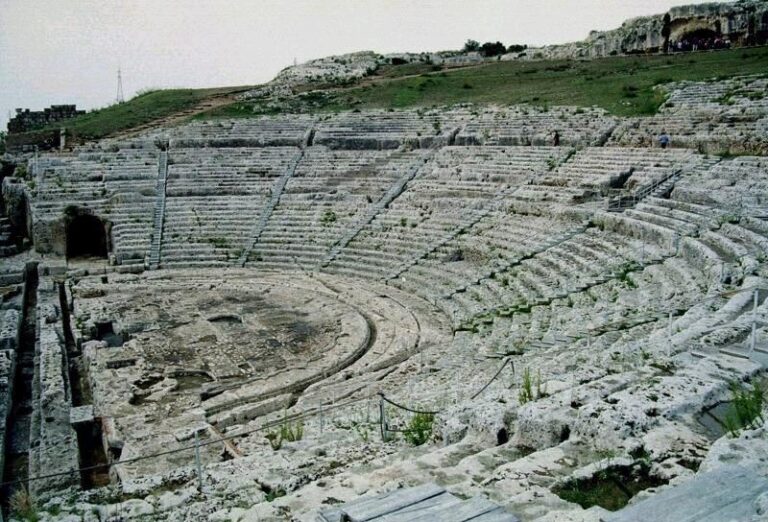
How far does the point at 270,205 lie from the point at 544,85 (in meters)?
13.9

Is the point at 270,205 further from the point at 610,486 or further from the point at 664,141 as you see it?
the point at 610,486

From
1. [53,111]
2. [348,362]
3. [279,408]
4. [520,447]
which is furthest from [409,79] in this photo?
[520,447]

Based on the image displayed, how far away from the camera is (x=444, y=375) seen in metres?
11.0

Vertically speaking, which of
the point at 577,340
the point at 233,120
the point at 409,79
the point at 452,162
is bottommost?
the point at 577,340

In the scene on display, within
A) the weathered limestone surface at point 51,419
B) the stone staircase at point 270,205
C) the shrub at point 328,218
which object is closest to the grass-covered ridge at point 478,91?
the stone staircase at point 270,205

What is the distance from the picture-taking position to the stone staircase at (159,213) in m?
21.5

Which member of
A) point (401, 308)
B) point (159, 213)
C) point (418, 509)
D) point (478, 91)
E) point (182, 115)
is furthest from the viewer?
point (182, 115)

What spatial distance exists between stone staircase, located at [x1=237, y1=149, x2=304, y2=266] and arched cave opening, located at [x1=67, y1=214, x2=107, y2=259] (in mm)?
5167

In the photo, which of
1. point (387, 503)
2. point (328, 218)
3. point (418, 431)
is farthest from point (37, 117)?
point (387, 503)

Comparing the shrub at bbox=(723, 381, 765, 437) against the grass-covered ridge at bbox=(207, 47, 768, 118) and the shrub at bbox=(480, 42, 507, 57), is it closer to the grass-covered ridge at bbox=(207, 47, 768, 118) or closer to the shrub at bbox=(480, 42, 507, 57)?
the grass-covered ridge at bbox=(207, 47, 768, 118)

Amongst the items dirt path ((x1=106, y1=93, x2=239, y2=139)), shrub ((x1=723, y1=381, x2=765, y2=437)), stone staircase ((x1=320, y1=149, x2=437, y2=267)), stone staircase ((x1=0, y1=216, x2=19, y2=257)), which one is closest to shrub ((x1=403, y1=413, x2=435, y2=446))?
shrub ((x1=723, y1=381, x2=765, y2=437))

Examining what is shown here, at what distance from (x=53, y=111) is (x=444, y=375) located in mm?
31189

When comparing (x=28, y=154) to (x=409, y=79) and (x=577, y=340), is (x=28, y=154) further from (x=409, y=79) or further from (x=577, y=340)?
(x=577, y=340)

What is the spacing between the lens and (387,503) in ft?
13.7
